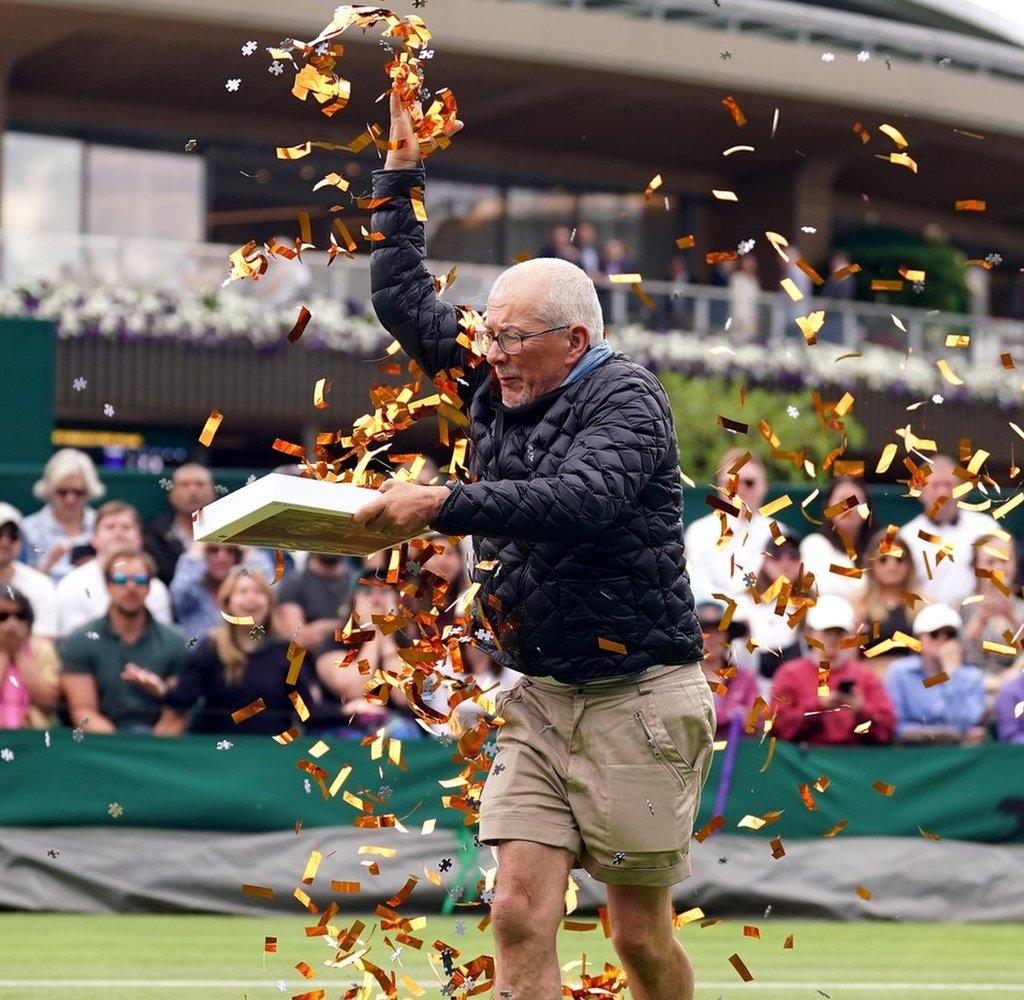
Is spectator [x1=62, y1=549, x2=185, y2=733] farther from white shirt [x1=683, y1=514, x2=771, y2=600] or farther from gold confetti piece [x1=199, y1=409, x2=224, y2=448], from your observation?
gold confetti piece [x1=199, y1=409, x2=224, y2=448]

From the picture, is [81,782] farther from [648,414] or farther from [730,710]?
[648,414]

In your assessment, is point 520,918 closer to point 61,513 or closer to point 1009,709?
point 61,513

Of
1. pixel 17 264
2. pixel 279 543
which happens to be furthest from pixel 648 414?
pixel 17 264

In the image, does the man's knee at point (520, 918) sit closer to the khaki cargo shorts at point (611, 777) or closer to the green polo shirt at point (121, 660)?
the khaki cargo shorts at point (611, 777)

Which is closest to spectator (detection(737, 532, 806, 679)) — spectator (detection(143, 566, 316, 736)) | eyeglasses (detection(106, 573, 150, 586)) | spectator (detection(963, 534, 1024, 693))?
spectator (detection(963, 534, 1024, 693))

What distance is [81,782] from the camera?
10492 millimetres

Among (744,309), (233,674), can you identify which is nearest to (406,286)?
Answer: (233,674)

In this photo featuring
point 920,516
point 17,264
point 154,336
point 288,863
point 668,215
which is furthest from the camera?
point 668,215

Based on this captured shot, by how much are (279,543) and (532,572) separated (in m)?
0.61

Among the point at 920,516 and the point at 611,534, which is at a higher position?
the point at 611,534

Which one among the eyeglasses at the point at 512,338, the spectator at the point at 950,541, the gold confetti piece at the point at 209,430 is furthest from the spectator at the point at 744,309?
the eyeglasses at the point at 512,338

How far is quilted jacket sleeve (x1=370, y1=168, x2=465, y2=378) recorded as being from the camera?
5629 millimetres

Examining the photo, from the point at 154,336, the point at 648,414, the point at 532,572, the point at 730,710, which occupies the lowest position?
the point at 154,336

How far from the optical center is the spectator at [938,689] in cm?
1140
